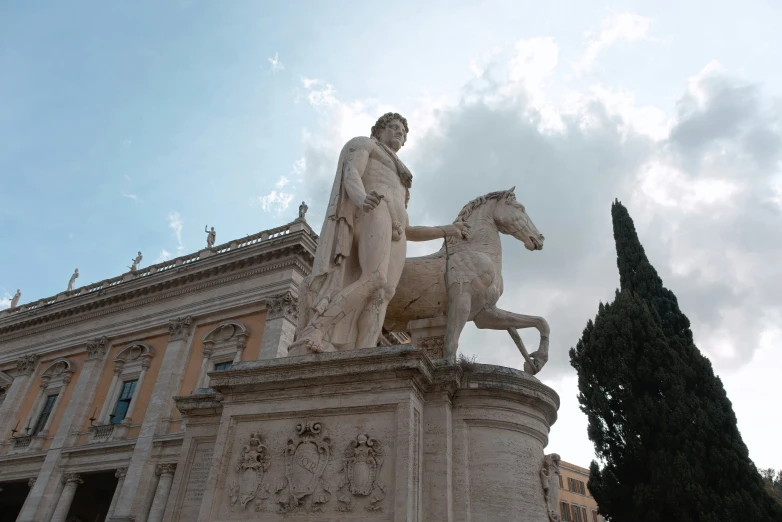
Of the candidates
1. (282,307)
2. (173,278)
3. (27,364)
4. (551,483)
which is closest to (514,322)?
(551,483)

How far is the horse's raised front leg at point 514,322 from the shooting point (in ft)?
17.5

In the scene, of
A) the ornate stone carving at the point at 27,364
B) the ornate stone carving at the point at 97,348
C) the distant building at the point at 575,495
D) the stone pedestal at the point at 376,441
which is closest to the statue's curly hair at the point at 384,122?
the stone pedestal at the point at 376,441

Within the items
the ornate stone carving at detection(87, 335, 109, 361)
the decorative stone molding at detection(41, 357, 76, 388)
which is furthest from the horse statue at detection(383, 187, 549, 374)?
→ the decorative stone molding at detection(41, 357, 76, 388)

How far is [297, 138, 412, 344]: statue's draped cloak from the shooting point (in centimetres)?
440

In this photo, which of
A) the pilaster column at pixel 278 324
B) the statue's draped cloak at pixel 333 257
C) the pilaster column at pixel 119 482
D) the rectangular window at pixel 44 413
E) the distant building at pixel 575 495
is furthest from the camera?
the distant building at pixel 575 495

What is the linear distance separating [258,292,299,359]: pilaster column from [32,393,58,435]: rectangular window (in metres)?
11.4

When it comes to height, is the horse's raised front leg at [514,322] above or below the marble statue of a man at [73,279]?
below

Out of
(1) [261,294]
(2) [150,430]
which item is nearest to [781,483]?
(1) [261,294]

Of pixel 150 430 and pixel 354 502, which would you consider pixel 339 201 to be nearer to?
pixel 354 502

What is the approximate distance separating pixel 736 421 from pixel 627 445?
285 centimetres

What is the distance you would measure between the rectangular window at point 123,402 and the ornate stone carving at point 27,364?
6323 millimetres

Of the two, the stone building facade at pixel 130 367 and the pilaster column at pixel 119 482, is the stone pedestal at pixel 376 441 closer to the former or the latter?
the stone building facade at pixel 130 367

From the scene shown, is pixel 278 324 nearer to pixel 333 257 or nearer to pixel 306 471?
pixel 333 257

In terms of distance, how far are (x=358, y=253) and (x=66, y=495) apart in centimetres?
2225
